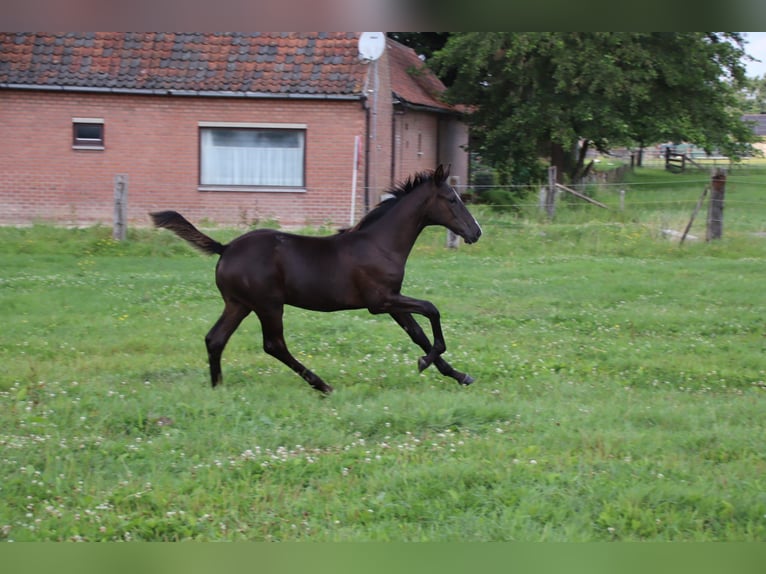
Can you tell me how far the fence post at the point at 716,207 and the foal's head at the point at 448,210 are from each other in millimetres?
11612

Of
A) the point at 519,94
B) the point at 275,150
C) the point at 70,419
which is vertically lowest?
the point at 70,419

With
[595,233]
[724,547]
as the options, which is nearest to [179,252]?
[595,233]

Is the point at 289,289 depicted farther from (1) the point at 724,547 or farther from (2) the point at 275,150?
(2) the point at 275,150

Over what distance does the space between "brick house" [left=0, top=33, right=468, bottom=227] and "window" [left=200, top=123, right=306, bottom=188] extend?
25 mm

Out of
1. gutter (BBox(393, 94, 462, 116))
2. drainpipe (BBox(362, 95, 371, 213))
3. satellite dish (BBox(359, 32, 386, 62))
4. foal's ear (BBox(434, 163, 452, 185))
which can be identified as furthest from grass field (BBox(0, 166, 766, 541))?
gutter (BBox(393, 94, 462, 116))

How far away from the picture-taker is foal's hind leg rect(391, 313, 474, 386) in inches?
328

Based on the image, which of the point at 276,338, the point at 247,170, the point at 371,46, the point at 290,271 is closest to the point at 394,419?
the point at 276,338

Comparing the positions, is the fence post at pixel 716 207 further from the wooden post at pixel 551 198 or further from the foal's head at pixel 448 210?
the foal's head at pixel 448 210

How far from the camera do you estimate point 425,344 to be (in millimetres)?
8438

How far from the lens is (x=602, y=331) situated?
1083cm

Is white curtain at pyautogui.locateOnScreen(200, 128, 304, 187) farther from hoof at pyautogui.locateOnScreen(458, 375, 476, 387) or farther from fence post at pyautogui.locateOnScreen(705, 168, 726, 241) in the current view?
hoof at pyautogui.locateOnScreen(458, 375, 476, 387)

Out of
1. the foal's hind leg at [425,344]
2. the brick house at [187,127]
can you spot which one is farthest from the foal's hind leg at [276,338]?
the brick house at [187,127]

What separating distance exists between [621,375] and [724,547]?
418 cm

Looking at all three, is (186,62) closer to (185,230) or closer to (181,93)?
(181,93)
